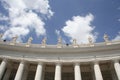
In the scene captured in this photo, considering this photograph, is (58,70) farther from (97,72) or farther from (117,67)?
(117,67)

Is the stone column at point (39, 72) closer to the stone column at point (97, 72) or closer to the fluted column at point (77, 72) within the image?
the fluted column at point (77, 72)

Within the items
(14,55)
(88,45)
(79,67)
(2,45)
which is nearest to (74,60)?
(79,67)

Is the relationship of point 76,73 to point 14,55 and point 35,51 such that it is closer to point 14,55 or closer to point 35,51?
point 35,51

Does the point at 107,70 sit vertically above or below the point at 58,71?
above

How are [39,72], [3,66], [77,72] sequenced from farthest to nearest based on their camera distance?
1. [3,66]
2. [39,72]
3. [77,72]

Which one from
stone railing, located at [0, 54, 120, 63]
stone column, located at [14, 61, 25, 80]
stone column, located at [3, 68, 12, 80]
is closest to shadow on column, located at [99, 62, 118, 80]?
stone railing, located at [0, 54, 120, 63]

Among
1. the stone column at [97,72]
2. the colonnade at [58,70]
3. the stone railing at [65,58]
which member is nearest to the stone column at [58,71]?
the colonnade at [58,70]

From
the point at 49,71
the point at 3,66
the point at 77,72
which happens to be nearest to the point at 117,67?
the point at 77,72

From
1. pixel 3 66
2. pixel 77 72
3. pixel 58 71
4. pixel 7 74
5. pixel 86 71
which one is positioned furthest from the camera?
pixel 86 71

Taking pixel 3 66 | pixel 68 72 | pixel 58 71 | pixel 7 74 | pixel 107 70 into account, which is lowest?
pixel 7 74

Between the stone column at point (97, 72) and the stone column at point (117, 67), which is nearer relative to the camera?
the stone column at point (97, 72)

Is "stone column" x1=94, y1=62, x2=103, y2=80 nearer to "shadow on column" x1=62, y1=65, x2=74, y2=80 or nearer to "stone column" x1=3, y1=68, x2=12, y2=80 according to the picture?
"shadow on column" x1=62, y1=65, x2=74, y2=80

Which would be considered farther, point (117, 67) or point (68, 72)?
point (68, 72)

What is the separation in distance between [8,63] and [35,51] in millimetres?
6566
